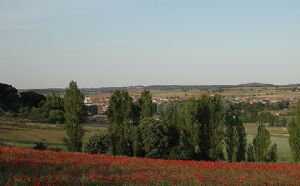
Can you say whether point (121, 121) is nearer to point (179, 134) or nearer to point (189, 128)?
point (179, 134)

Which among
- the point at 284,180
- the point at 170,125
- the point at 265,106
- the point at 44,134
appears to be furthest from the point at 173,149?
the point at 265,106

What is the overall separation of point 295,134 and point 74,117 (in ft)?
80.2

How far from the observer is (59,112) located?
4136 inches

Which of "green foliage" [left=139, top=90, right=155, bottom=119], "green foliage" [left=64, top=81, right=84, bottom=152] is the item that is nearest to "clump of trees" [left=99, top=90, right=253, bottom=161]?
"green foliage" [left=139, top=90, right=155, bottom=119]

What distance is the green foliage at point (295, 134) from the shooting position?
4850 cm

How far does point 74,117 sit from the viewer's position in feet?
172

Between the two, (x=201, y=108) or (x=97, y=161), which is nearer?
(x=97, y=161)

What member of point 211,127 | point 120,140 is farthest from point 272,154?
point 120,140

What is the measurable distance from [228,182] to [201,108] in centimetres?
3289

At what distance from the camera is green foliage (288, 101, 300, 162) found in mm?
48500

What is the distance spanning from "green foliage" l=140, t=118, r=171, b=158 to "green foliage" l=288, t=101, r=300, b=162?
13161mm

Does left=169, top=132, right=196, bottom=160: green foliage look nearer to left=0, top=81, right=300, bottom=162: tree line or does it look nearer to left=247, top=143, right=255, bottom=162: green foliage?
left=0, top=81, right=300, bottom=162: tree line

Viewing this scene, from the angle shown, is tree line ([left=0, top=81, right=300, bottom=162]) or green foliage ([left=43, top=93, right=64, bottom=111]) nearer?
tree line ([left=0, top=81, right=300, bottom=162])

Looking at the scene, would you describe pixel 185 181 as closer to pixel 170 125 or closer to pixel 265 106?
pixel 170 125
